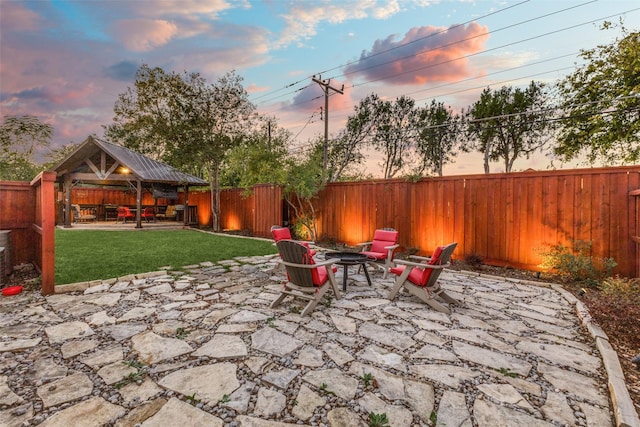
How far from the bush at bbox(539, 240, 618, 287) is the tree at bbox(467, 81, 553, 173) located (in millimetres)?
10744

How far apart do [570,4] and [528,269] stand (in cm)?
731

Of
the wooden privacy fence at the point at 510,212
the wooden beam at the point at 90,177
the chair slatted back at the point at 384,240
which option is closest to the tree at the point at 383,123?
the wooden privacy fence at the point at 510,212

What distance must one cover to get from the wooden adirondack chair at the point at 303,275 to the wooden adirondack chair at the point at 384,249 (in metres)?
1.82

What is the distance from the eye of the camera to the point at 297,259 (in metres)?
3.54

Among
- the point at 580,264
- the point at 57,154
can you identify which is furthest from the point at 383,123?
the point at 57,154

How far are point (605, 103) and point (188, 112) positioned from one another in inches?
578

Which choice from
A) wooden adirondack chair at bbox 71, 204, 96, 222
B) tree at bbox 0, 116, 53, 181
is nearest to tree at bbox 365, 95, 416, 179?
tree at bbox 0, 116, 53, 181

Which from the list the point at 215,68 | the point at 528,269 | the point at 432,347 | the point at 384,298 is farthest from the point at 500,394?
the point at 215,68

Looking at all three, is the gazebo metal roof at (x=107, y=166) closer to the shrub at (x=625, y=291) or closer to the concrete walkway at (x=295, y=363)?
the concrete walkway at (x=295, y=363)

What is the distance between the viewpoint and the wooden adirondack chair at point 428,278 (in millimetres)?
3646

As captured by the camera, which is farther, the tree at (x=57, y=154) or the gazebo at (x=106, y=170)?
the tree at (x=57, y=154)

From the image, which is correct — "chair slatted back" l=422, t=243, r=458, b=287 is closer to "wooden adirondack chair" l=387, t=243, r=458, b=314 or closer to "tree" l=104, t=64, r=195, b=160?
"wooden adirondack chair" l=387, t=243, r=458, b=314

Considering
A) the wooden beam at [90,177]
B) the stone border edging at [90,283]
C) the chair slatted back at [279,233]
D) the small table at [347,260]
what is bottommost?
the stone border edging at [90,283]

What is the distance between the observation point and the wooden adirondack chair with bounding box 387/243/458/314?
3646 millimetres
